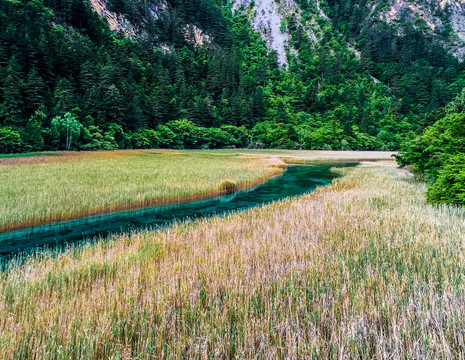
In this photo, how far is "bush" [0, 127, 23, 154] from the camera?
3748 centimetres

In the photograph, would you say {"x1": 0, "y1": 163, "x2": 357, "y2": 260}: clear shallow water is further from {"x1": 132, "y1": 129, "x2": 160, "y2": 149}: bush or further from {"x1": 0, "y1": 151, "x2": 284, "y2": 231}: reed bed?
{"x1": 132, "y1": 129, "x2": 160, "y2": 149}: bush

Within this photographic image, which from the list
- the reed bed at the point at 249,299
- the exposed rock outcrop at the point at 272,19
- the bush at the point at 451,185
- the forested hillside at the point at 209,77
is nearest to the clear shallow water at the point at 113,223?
the reed bed at the point at 249,299

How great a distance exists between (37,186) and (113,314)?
47.1ft

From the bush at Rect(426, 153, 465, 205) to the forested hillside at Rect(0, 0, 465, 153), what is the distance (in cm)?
2248

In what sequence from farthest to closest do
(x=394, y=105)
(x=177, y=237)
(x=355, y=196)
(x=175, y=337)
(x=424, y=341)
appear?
1. (x=394, y=105)
2. (x=355, y=196)
3. (x=177, y=237)
4. (x=175, y=337)
5. (x=424, y=341)

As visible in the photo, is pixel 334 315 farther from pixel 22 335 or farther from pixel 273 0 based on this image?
pixel 273 0

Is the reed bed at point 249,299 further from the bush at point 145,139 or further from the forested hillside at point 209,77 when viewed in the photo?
the bush at point 145,139

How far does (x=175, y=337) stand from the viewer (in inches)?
111

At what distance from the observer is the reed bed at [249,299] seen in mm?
2604

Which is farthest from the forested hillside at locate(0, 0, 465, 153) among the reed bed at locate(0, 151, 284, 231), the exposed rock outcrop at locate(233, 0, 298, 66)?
the reed bed at locate(0, 151, 284, 231)

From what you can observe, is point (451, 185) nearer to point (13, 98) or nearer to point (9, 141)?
point (9, 141)

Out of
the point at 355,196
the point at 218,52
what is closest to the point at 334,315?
the point at 355,196

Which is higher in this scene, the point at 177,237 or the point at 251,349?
the point at 251,349

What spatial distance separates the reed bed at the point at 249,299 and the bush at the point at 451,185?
3935 millimetres
